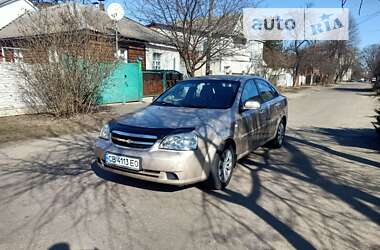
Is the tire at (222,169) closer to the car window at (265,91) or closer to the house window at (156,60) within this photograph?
the car window at (265,91)

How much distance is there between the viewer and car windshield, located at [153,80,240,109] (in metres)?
4.96

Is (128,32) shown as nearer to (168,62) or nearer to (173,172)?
(168,62)

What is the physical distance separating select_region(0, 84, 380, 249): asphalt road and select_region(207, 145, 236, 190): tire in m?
0.13

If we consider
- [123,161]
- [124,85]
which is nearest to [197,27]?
[124,85]

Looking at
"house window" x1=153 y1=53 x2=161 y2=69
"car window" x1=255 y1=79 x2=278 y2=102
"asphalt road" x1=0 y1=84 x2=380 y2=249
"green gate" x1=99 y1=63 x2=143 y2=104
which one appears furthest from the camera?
"house window" x1=153 y1=53 x2=161 y2=69

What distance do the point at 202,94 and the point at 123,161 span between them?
1.91m

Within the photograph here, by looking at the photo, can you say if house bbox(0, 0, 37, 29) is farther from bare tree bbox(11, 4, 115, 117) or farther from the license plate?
the license plate

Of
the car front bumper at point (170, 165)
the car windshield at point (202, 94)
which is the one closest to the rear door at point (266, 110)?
the car windshield at point (202, 94)

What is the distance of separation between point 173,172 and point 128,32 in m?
17.2

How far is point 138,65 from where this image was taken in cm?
1470

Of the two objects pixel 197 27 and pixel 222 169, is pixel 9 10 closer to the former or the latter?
pixel 197 27

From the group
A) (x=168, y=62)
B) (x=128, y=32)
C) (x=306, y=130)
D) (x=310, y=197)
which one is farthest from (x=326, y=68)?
(x=310, y=197)

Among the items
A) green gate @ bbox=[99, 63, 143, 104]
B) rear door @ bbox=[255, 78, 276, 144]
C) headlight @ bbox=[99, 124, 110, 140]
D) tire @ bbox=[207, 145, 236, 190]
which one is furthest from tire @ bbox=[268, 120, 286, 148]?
green gate @ bbox=[99, 63, 143, 104]

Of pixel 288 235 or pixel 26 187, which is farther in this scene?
pixel 26 187
